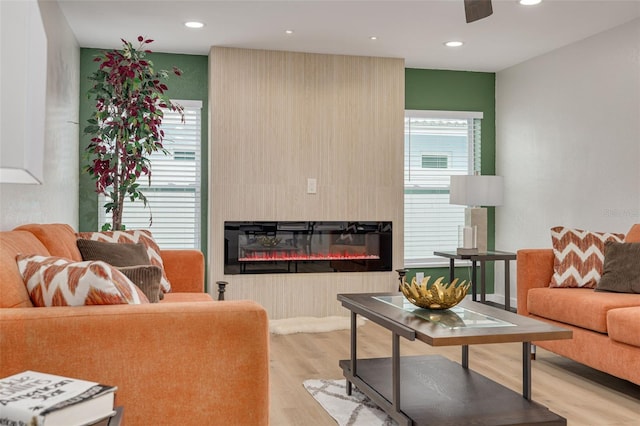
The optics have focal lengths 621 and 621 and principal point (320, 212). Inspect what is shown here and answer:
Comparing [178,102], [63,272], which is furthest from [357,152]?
[63,272]

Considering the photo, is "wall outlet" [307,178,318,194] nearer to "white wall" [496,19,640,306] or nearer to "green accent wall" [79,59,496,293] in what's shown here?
"green accent wall" [79,59,496,293]

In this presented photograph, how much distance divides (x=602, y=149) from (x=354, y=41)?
2.26m

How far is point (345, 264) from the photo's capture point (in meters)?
5.90

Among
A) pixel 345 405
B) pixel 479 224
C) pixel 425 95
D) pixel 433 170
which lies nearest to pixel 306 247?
pixel 479 224

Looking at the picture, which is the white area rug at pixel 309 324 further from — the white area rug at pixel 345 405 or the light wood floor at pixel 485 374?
the white area rug at pixel 345 405

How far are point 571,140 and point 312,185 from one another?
235 cm

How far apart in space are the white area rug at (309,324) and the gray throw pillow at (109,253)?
5.87 ft

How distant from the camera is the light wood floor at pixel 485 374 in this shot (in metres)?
3.12

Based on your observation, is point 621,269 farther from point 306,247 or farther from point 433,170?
point 433,170

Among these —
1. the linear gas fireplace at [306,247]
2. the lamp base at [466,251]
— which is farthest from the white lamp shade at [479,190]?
the linear gas fireplace at [306,247]

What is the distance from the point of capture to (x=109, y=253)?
3.61 m

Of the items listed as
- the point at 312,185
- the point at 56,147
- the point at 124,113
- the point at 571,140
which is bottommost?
the point at 312,185

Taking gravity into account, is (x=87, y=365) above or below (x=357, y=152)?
below

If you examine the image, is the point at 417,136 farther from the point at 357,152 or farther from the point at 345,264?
the point at 345,264
